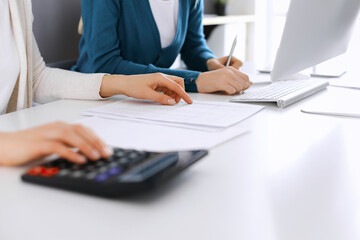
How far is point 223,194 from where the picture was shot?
0.49 meters


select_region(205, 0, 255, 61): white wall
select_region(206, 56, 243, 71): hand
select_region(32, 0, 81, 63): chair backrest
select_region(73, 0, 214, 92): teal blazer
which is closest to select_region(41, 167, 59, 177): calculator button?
select_region(73, 0, 214, 92): teal blazer

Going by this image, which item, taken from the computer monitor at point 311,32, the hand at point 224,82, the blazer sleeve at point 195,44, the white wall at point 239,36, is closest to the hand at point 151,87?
the hand at point 224,82

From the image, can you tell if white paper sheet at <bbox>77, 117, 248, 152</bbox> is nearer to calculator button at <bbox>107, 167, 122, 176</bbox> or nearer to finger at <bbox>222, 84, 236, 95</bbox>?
calculator button at <bbox>107, 167, 122, 176</bbox>

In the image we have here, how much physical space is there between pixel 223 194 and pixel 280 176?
0.10m

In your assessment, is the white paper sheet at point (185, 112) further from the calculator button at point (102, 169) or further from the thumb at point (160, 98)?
the calculator button at point (102, 169)

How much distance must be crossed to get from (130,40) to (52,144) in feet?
3.30

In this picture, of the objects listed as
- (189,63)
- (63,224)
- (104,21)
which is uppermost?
(104,21)

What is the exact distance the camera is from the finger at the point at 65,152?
494 mm

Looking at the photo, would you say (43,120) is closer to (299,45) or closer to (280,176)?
(280,176)

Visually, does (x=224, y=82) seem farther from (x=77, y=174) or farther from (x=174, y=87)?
(x=77, y=174)

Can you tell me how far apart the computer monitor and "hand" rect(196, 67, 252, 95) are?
10cm

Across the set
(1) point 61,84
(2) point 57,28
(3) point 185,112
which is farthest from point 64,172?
(2) point 57,28

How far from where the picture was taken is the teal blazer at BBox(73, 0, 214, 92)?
4.37 ft

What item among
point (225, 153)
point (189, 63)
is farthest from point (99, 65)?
point (225, 153)
